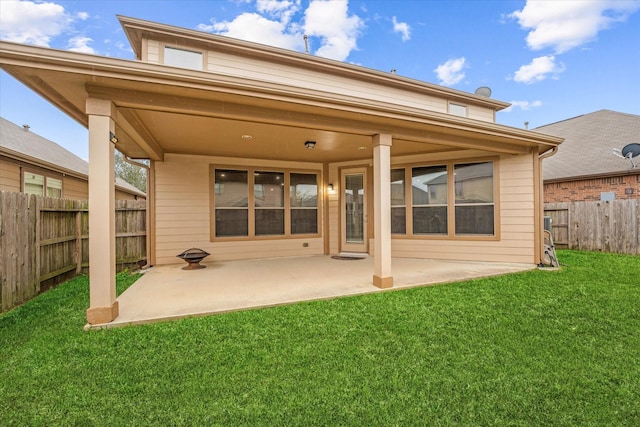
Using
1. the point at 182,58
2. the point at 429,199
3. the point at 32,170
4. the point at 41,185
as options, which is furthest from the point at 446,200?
the point at 41,185

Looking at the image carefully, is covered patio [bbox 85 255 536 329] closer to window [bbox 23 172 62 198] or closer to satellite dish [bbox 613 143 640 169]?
window [bbox 23 172 62 198]

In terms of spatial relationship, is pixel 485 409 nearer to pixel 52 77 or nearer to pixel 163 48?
pixel 52 77

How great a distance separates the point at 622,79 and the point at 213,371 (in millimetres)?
18758

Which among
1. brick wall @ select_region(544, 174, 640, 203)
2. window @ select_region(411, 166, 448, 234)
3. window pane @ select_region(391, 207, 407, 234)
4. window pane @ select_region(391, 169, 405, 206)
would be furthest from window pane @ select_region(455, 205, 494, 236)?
brick wall @ select_region(544, 174, 640, 203)

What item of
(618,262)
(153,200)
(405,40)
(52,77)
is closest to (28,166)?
(153,200)

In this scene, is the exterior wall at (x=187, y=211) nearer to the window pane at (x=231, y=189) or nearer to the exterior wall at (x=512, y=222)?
the window pane at (x=231, y=189)

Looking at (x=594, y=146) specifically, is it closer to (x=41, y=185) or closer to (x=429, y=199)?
(x=429, y=199)

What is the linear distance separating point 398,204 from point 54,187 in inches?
399

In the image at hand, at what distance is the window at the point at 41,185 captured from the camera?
755cm

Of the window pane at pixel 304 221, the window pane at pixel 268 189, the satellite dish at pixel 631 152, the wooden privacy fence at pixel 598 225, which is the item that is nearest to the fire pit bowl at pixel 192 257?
the window pane at pixel 268 189

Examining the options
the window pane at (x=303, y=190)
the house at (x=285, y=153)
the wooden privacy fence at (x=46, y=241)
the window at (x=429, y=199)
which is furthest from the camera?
the window pane at (x=303, y=190)

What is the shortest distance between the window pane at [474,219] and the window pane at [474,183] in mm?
151

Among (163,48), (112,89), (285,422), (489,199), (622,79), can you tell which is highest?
(622,79)

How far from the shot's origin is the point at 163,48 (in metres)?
5.40
